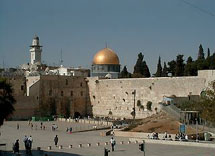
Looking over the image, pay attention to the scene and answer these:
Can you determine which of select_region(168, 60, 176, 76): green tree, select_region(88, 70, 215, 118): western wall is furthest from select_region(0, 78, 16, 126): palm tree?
select_region(168, 60, 176, 76): green tree

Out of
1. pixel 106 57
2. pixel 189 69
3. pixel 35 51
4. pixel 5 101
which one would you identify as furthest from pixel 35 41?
pixel 5 101

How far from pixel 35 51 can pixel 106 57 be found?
1608 centimetres

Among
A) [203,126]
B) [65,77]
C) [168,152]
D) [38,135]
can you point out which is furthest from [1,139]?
[65,77]

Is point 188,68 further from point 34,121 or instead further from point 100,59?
point 34,121

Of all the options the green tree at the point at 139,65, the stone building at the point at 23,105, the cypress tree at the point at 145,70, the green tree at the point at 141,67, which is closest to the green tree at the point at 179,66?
the cypress tree at the point at 145,70

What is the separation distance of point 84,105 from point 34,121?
23.6 ft

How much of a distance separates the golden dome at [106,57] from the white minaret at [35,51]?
48.0ft

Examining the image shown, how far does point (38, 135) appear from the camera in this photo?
26.1 m

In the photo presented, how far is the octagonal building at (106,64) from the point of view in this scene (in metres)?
47.8

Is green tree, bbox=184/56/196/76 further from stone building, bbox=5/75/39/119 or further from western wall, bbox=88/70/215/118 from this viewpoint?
stone building, bbox=5/75/39/119

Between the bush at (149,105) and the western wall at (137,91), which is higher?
the western wall at (137,91)

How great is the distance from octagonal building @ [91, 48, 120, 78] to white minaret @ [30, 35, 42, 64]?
47.1 ft

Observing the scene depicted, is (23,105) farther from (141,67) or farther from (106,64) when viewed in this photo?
(141,67)

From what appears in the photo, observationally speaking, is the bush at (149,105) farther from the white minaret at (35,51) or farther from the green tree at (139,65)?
the white minaret at (35,51)
